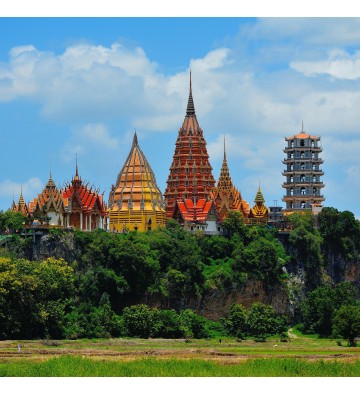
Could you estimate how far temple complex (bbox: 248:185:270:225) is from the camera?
469 feet

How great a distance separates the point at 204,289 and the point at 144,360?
3485cm

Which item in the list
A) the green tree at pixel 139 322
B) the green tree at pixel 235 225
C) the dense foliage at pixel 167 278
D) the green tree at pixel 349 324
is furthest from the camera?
the green tree at pixel 235 225

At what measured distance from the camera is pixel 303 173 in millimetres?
156125

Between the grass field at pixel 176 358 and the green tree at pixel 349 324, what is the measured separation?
1271mm

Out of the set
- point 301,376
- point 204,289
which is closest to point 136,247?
point 204,289

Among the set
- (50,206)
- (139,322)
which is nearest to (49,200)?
(50,206)

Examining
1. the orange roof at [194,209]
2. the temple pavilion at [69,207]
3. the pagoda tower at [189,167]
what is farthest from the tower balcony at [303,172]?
the temple pavilion at [69,207]

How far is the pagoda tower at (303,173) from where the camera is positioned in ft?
511

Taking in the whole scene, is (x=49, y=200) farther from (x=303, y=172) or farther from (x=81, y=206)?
(x=303, y=172)

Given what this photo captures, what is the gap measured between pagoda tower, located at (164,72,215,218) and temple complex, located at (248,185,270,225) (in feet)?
16.6

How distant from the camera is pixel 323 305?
124m

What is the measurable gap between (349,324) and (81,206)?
31.1 metres

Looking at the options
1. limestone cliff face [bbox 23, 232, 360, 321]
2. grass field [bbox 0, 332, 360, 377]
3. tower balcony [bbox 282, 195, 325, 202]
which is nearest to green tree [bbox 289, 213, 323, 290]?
limestone cliff face [bbox 23, 232, 360, 321]

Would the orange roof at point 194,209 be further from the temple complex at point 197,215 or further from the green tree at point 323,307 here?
the green tree at point 323,307
